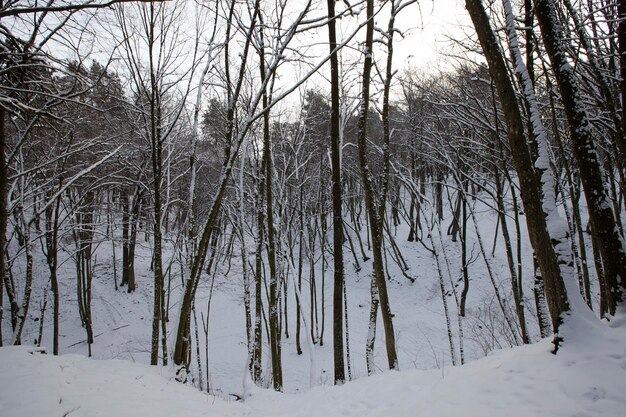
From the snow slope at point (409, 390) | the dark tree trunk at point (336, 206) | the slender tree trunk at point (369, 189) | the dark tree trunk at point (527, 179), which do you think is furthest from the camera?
the dark tree trunk at point (336, 206)

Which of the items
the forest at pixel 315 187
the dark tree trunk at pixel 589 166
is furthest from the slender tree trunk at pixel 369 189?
the dark tree trunk at pixel 589 166

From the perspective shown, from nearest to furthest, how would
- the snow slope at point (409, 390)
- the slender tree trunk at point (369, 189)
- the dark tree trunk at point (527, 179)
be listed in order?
1. the snow slope at point (409, 390)
2. the dark tree trunk at point (527, 179)
3. the slender tree trunk at point (369, 189)

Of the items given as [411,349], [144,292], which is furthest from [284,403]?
[144,292]

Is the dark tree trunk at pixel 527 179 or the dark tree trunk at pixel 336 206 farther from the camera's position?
the dark tree trunk at pixel 336 206

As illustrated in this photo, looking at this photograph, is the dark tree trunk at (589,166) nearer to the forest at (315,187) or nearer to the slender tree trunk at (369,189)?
the forest at (315,187)

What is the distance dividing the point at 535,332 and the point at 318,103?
13.8m

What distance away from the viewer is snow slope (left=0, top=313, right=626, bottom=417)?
288 cm

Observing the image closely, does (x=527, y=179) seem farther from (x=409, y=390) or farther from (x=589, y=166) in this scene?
(x=409, y=390)

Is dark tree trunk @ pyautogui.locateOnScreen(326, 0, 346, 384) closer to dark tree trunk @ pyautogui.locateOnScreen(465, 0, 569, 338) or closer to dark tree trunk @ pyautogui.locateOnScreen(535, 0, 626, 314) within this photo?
dark tree trunk @ pyautogui.locateOnScreen(465, 0, 569, 338)

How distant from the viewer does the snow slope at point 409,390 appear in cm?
288

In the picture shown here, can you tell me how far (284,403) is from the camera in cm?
521

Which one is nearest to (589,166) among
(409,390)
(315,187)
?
(409,390)

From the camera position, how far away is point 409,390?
13.0 feet

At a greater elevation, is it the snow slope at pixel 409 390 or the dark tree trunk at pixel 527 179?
the dark tree trunk at pixel 527 179
